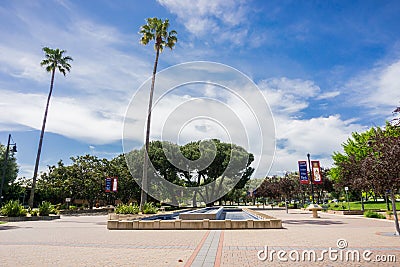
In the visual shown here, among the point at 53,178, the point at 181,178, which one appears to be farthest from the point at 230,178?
the point at 53,178

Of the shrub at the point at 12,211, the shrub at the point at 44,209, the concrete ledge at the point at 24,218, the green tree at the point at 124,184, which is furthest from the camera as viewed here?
the green tree at the point at 124,184

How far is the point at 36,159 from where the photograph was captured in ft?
100

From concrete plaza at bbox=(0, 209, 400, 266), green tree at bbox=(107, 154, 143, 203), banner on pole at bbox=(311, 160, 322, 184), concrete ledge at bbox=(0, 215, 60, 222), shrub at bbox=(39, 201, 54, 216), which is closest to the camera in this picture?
concrete plaza at bbox=(0, 209, 400, 266)

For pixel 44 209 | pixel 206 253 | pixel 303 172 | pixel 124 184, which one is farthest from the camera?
pixel 124 184

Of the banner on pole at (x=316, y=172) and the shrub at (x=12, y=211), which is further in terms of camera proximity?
the banner on pole at (x=316, y=172)

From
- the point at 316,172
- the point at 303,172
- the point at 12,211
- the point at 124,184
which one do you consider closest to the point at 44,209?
the point at 12,211

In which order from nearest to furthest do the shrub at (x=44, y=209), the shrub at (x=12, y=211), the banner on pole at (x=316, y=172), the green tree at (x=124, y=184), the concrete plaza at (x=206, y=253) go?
the concrete plaza at (x=206, y=253), the shrub at (x=12, y=211), the shrub at (x=44, y=209), the banner on pole at (x=316, y=172), the green tree at (x=124, y=184)

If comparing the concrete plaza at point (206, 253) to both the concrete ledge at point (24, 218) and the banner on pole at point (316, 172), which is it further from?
the banner on pole at point (316, 172)

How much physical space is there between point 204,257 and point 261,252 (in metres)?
1.67

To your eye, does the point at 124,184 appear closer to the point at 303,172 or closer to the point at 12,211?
the point at 12,211

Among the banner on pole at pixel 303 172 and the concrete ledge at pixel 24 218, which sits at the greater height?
the banner on pole at pixel 303 172

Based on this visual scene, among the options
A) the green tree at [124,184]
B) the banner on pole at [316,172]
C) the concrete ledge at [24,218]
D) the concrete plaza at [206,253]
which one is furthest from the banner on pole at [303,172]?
the green tree at [124,184]

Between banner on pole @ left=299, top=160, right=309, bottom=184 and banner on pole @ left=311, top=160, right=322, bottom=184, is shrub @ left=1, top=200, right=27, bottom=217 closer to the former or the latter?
banner on pole @ left=299, top=160, right=309, bottom=184

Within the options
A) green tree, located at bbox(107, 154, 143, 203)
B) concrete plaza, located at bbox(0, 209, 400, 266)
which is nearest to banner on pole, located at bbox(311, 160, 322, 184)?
concrete plaza, located at bbox(0, 209, 400, 266)
